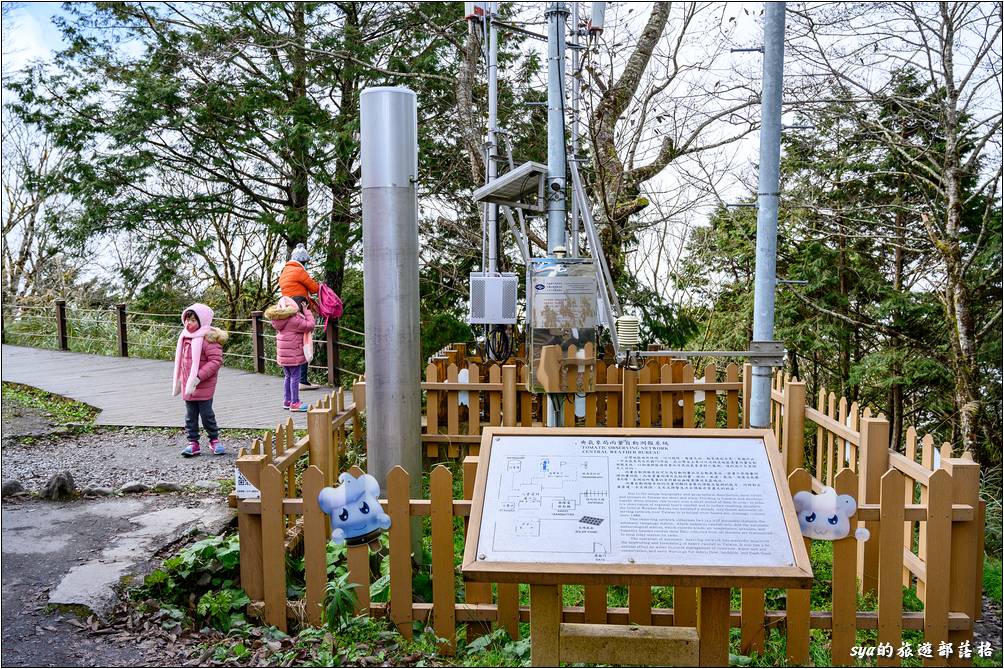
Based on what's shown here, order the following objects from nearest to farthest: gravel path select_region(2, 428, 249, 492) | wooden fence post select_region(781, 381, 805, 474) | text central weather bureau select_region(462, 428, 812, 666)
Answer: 1. text central weather bureau select_region(462, 428, 812, 666)
2. wooden fence post select_region(781, 381, 805, 474)
3. gravel path select_region(2, 428, 249, 492)

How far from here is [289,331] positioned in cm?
909

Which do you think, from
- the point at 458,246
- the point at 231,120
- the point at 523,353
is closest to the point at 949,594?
the point at 523,353

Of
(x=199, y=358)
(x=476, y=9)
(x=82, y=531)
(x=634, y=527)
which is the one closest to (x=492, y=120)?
(x=476, y=9)

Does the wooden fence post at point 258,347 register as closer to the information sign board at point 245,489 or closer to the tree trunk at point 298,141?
the tree trunk at point 298,141

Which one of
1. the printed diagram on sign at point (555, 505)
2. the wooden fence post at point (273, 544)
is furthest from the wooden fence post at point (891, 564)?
the wooden fence post at point (273, 544)

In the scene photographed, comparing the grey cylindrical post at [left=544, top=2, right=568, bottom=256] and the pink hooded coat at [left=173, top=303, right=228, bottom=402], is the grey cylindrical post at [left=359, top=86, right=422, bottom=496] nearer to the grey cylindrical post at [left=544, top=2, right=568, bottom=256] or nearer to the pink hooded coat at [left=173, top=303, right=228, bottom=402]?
the grey cylindrical post at [left=544, top=2, right=568, bottom=256]

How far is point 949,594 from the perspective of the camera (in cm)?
381

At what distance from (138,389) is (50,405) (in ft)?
4.19

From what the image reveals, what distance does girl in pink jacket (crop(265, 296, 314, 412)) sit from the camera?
904 centimetres

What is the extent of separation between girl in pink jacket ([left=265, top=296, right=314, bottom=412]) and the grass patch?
7.09 feet

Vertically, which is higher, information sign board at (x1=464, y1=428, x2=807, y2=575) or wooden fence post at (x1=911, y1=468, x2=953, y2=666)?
information sign board at (x1=464, y1=428, x2=807, y2=575)

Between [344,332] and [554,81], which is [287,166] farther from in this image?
[554,81]

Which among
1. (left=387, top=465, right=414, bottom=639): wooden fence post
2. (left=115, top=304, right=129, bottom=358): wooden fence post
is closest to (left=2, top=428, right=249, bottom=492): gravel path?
(left=387, top=465, right=414, bottom=639): wooden fence post

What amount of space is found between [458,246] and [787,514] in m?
9.22
